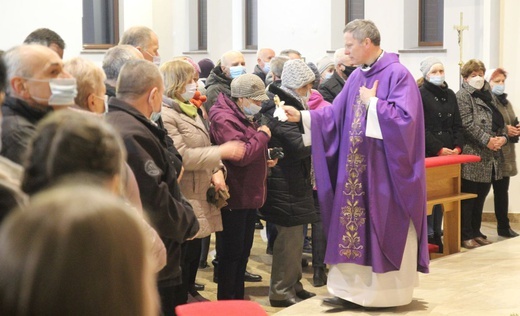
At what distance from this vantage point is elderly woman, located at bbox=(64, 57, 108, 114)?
3.92 meters

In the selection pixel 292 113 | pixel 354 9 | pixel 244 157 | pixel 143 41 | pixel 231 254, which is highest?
pixel 354 9

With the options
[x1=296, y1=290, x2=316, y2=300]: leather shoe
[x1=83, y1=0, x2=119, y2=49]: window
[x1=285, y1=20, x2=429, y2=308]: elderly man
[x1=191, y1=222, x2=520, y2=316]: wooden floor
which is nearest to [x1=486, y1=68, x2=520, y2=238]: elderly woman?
[x1=191, y1=222, x2=520, y2=316]: wooden floor

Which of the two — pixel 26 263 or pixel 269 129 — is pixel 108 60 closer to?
pixel 269 129

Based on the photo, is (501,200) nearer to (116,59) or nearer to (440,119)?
(440,119)

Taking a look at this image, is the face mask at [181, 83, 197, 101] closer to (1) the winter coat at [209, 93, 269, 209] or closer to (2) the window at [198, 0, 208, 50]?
(1) the winter coat at [209, 93, 269, 209]

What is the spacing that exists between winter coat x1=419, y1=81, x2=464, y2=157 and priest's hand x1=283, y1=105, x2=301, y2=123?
8.66ft

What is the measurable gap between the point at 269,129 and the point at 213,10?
A: 33.9ft

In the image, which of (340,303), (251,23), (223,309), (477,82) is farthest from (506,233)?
(251,23)

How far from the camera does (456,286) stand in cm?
673

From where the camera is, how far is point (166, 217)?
4051 millimetres

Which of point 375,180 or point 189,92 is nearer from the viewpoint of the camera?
point 189,92

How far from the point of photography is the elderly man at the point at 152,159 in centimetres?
393

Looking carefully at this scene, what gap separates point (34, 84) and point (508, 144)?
6584 mm

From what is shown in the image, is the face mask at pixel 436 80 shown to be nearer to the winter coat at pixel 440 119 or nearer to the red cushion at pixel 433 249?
the winter coat at pixel 440 119
